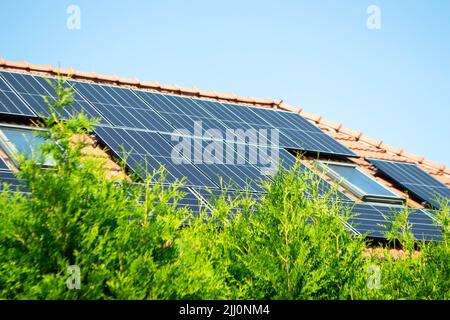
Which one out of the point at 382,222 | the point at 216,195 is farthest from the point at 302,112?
the point at 216,195

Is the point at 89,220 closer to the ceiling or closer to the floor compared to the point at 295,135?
closer to the floor

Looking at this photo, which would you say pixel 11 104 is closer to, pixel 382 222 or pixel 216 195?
pixel 216 195

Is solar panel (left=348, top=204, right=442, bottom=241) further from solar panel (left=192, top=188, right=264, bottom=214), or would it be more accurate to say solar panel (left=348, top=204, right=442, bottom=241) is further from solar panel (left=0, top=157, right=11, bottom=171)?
solar panel (left=0, top=157, right=11, bottom=171)

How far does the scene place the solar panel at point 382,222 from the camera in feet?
49.2

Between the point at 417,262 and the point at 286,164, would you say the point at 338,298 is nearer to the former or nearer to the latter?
the point at 417,262

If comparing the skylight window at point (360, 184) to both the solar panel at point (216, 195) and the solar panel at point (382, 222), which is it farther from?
the solar panel at point (216, 195)

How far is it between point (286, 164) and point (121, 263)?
792 cm

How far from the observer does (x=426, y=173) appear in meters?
21.2

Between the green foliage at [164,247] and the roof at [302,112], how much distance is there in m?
7.72

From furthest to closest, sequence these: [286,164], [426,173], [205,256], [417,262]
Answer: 1. [426,173]
2. [286,164]
3. [417,262]
4. [205,256]

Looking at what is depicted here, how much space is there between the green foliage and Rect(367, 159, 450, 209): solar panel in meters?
5.71

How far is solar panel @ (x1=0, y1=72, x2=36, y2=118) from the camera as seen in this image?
15.1 meters

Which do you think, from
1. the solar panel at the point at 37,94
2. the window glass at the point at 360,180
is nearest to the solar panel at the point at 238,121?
the window glass at the point at 360,180

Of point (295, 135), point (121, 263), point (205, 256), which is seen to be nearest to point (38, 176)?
point (121, 263)
